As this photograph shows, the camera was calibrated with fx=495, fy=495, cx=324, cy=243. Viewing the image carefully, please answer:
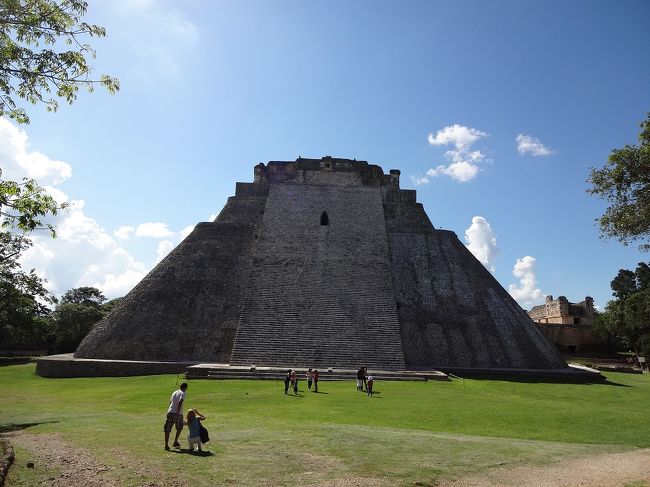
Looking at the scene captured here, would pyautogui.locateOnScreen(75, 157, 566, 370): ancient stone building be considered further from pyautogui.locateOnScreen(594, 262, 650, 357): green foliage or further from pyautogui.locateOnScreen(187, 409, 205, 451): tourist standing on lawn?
pyautogui.locateOnScreen(594, 262, 650, 357): green foliage

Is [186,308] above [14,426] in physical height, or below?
above

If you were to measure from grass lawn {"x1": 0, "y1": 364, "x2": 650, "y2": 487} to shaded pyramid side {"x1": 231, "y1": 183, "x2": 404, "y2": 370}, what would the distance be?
2.81 metres

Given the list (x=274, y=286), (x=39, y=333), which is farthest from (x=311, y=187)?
(x=39, y=333)

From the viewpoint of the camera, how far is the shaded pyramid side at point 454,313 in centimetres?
1978

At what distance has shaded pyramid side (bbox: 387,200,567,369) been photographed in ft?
64.9

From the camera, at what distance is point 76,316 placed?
35062 mm

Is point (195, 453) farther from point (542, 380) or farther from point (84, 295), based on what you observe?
point (84, 295)

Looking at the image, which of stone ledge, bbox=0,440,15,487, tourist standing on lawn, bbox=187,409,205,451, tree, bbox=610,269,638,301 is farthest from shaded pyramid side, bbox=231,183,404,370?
tree, bbox=610,269,638,301

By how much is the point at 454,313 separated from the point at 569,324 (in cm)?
2315

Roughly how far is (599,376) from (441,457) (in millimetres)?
15465

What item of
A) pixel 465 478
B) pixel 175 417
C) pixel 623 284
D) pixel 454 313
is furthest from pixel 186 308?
pixel 623 284

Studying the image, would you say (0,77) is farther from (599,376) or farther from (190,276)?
(599,376)

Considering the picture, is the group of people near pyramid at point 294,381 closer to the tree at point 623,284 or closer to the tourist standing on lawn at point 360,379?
the tourist standing on lawn at point 360,379

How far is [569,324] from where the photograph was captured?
130 ft
